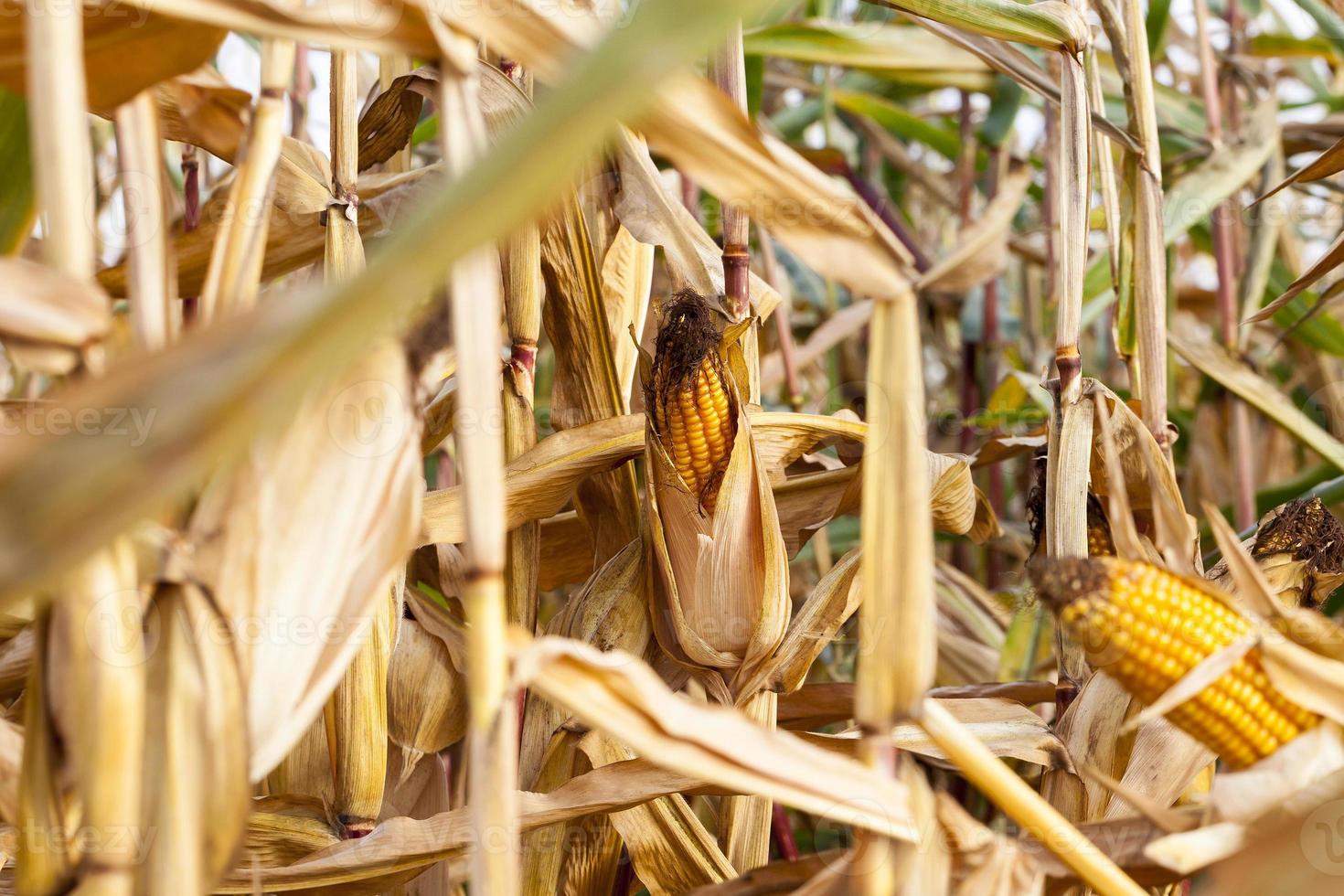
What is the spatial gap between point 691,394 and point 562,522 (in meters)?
0.30

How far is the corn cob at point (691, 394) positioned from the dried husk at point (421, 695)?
0.24 meters

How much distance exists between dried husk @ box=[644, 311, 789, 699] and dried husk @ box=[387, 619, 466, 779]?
18cm

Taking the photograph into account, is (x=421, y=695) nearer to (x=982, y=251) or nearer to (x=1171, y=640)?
(x=1171, y=640)

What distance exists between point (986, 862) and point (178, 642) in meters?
0.34

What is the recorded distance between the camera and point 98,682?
34 centimetres

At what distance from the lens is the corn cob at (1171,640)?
458 millimetres

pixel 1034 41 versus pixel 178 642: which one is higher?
pixel 1034 41

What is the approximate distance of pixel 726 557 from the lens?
692 millimetres

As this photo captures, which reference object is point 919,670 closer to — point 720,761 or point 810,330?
point 720,761

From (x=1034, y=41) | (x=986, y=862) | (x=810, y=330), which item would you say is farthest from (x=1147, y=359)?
(x=810, y=330)

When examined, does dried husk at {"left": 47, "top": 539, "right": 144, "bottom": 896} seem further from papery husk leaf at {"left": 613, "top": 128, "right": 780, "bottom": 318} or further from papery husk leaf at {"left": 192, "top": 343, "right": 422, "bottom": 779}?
papery husk leaf at {"left": 613, "top": 128, "right": 780, "bottom": 318}

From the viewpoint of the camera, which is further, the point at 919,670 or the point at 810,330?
the point at 810,330

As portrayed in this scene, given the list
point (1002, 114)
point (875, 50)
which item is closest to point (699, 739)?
point (875, 50)

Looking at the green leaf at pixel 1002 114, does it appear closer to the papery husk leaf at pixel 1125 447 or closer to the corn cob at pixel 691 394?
the papery husk leaf at pixel 1125 447
